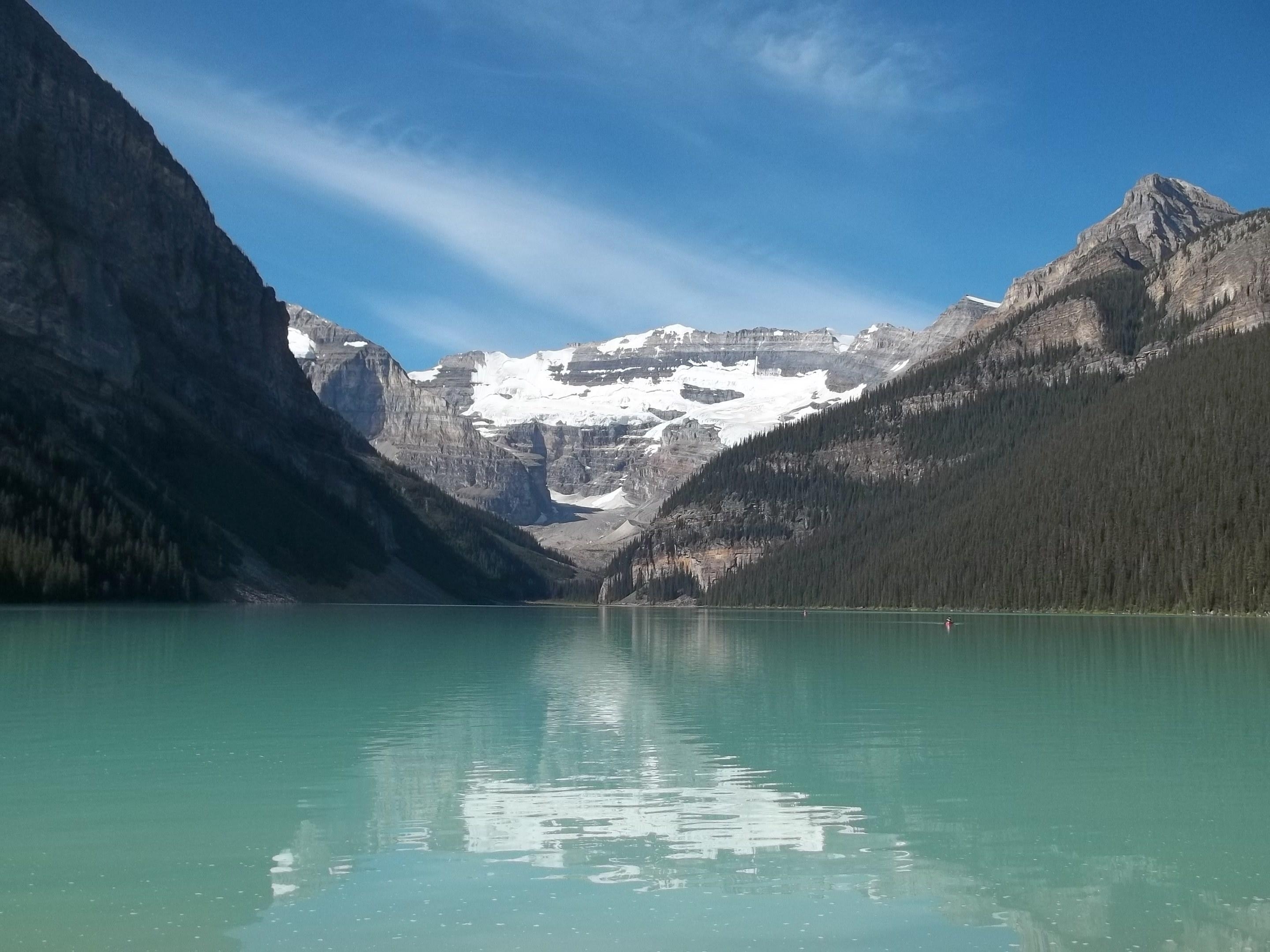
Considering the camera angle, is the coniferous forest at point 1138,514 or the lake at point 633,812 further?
the coniferous forest at point 1138,514

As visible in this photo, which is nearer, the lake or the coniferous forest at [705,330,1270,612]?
the lake

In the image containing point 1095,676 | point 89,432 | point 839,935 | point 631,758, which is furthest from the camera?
point 89,432

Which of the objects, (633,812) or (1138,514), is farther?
(1138,514)

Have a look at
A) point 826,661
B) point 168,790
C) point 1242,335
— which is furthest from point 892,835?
point 1242,335

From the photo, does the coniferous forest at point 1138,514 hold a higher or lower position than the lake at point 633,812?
higher

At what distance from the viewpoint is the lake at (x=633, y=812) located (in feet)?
52.0

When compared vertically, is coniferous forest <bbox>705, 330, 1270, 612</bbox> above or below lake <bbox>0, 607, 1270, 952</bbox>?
above

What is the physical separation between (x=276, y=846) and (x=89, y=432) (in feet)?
517

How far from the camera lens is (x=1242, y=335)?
179250 mm

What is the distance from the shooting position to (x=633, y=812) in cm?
2275

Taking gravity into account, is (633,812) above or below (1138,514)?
below

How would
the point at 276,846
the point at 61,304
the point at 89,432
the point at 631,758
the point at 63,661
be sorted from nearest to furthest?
1. the point at 276,846
2. the point at 631,758
3. the point at 63,661
4. the point at 89,432
5. the point at 61,304

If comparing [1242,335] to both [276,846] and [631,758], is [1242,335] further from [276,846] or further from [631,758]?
[276,846]

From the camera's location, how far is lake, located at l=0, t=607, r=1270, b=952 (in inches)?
624
